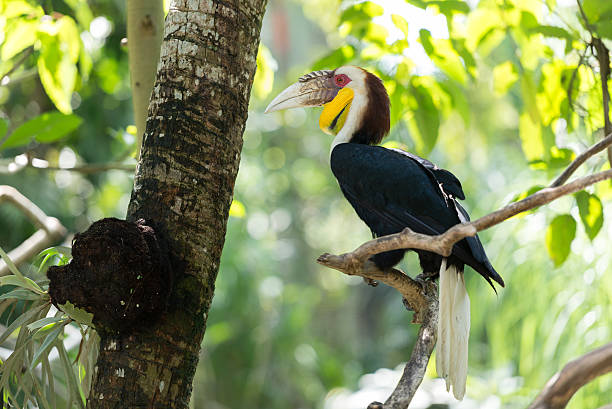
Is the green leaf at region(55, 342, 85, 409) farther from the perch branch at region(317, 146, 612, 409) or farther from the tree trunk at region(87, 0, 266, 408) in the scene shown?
the perch branch at region(317, 146, 612, 409)

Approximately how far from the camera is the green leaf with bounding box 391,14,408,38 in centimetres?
217

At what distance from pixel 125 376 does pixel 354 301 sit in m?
13.5

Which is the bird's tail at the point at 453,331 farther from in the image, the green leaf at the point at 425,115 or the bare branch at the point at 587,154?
the green leaf at the point at 425,115

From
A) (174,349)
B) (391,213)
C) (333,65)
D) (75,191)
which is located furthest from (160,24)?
(75,191)

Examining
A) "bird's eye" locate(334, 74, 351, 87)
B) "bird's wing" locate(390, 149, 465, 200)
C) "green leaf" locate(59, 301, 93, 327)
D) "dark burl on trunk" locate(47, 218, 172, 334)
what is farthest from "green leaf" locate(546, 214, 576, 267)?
"green leaf" locate(59, 301, 93, 327)

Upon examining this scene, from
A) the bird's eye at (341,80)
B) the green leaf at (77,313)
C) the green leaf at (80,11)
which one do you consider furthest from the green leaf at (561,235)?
the green leaf at (80,11)

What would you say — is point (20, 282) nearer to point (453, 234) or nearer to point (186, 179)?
point (186, 179)

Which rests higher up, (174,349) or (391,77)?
(391,77)

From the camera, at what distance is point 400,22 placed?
7.13ft

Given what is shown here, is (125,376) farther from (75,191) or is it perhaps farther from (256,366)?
(256,366)

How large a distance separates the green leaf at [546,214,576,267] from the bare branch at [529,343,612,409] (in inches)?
40.8

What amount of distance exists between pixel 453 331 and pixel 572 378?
0.77 metres

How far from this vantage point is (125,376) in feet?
4.12

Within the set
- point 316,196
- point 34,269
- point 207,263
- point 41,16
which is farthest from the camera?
point 316,196
